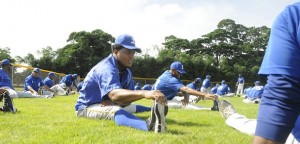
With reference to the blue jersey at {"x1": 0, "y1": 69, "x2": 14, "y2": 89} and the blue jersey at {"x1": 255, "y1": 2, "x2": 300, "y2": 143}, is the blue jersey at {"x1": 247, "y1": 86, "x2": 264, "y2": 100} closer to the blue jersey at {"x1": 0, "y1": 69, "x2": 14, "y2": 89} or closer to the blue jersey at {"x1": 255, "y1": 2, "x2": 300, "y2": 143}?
the blue jersey at {"x1": 0, "y1": 69, "x2": 14, "y2": 89}

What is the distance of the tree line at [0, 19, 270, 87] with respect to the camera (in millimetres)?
42747

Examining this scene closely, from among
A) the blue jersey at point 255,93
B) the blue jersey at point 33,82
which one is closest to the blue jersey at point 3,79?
the blue jersey at point 33,82

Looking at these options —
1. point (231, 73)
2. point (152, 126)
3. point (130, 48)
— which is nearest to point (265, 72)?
point (152, 126)

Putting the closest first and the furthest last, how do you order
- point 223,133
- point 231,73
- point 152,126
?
1. point 152,126
2. point 223,133
3. point 231,73

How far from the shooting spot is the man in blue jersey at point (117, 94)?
14.0 ft

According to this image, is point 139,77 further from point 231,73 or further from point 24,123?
point 24,123

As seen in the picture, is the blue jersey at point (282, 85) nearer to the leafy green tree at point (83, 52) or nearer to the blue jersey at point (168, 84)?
the blue jersey at point (168, 84)

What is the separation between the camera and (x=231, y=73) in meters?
50.8

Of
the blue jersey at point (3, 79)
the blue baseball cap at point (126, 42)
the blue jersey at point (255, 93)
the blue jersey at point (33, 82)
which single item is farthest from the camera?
the blue jersey at point (255, 93)

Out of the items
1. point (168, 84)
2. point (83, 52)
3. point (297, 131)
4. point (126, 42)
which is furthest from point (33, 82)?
point (83, 52)

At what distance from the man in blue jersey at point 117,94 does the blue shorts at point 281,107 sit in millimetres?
2532

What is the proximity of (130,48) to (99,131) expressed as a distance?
136 centimetres

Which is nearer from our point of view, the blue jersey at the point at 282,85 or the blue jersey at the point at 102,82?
the blue jersey at the point at 282,85

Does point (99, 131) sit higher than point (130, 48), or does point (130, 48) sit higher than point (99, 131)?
point (130, 48)
